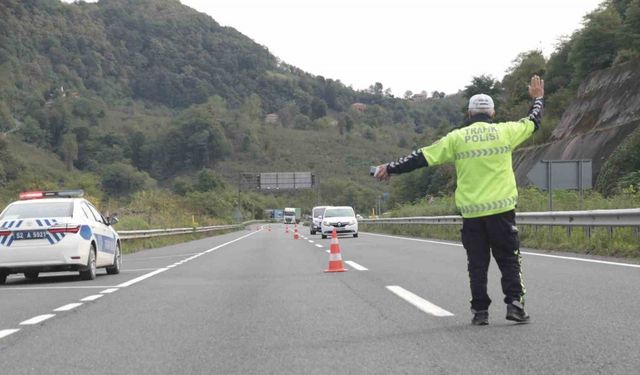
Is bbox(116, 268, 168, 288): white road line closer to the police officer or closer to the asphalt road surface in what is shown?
the asphalt road surface

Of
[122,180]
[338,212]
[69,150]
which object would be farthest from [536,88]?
[69,150]

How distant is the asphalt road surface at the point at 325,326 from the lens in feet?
17.7

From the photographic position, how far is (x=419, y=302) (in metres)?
8.70

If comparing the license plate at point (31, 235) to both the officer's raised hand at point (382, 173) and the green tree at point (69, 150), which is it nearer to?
the officer's raised hand at point (382, 173)

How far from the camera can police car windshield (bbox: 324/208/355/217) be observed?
1439 inches

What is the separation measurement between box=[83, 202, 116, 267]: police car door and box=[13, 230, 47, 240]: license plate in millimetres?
1042

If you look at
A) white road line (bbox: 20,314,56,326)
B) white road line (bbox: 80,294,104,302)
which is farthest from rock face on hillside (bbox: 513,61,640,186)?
white road line (bbox: 20,314,56,326)

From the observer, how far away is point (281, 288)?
36.6 feet

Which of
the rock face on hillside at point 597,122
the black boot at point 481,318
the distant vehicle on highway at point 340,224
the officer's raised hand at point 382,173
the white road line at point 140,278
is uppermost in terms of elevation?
the rock face on hillside at point 597,122

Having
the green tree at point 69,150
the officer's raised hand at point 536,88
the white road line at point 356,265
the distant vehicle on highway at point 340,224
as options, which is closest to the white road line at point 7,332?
the officer's raised hand at point 536,88

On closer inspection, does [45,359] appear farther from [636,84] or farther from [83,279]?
[636,84]

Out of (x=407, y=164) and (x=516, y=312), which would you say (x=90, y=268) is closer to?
(x=407, y=164)

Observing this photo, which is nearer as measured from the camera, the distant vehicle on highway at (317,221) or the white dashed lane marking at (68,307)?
the white dashed lane marking at (68,307)

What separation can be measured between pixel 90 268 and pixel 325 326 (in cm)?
769
